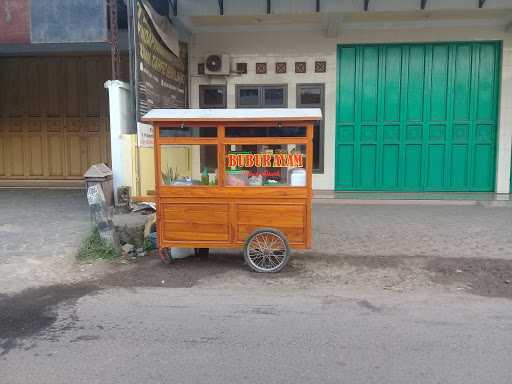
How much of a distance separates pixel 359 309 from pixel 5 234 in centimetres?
585

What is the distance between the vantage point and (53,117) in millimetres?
13039

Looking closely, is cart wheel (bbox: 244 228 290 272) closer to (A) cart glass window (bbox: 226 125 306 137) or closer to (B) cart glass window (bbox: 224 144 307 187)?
(B) cart glass window (bbox: 224 144 307 187)

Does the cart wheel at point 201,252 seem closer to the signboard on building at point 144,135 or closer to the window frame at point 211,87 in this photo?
the signboard on building at point 144,135

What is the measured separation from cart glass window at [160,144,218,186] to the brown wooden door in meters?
6.97

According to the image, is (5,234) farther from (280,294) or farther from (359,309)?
(359,309)

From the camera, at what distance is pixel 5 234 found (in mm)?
7836

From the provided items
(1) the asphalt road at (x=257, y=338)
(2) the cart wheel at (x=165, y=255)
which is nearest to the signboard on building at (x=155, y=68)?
(2) the cart wheel at (x=165, y=255)

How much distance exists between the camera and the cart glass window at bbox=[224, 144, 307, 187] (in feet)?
20.0

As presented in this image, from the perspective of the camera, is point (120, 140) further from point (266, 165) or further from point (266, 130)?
point (266, 165)

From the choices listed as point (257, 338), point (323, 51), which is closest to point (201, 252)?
point (257, 338)

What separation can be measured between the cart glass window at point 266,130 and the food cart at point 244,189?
12 millimetres

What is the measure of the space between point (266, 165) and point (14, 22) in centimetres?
559

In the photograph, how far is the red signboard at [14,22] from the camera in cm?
849

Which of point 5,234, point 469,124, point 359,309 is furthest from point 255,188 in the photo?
point 469,124
